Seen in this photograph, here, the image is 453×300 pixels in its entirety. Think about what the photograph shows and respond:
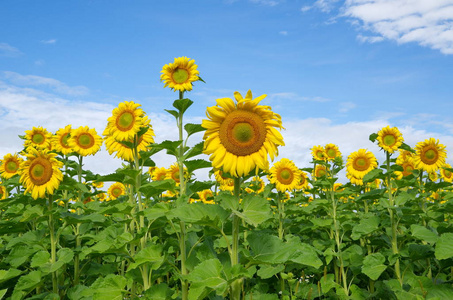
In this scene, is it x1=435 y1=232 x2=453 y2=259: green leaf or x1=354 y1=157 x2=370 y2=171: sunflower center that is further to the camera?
x1=354 y1=157 x2=370 y2=171: sunflower center

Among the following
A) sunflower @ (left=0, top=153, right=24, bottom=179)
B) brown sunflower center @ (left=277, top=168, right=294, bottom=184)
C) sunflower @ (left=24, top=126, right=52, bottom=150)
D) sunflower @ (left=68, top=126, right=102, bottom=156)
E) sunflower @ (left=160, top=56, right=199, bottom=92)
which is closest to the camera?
sunflower @ (left=160, top=56, right=199, bottom=92)

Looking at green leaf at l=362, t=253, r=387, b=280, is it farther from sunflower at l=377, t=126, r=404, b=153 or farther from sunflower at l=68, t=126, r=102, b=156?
sunflower at l=68, t=126, r=102, b=156

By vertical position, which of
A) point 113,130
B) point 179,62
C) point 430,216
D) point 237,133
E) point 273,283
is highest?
point 179,62

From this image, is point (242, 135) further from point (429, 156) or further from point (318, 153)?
point (318, 153)

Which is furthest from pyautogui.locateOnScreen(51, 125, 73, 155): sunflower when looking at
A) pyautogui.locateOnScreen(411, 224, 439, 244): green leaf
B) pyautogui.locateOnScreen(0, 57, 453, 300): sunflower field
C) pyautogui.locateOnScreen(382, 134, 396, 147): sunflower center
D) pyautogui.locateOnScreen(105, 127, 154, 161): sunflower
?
pyautogui.locateOnScreen(411, 224, 439, 244): green leaf

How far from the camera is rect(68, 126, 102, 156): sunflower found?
772cm

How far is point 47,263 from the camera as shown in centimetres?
533

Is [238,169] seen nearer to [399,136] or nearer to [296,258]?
[296,258]

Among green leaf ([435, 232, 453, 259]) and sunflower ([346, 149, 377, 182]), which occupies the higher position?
sunflower ([346, 149, 377, 182])

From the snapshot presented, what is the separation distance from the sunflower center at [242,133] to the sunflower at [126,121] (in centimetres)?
195

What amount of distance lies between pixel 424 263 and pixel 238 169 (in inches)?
222

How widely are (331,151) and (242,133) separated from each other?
7154mm

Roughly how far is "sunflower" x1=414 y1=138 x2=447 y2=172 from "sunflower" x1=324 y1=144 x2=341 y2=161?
7.13 feet

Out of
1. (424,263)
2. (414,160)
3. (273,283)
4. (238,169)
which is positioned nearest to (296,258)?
(238,169)
